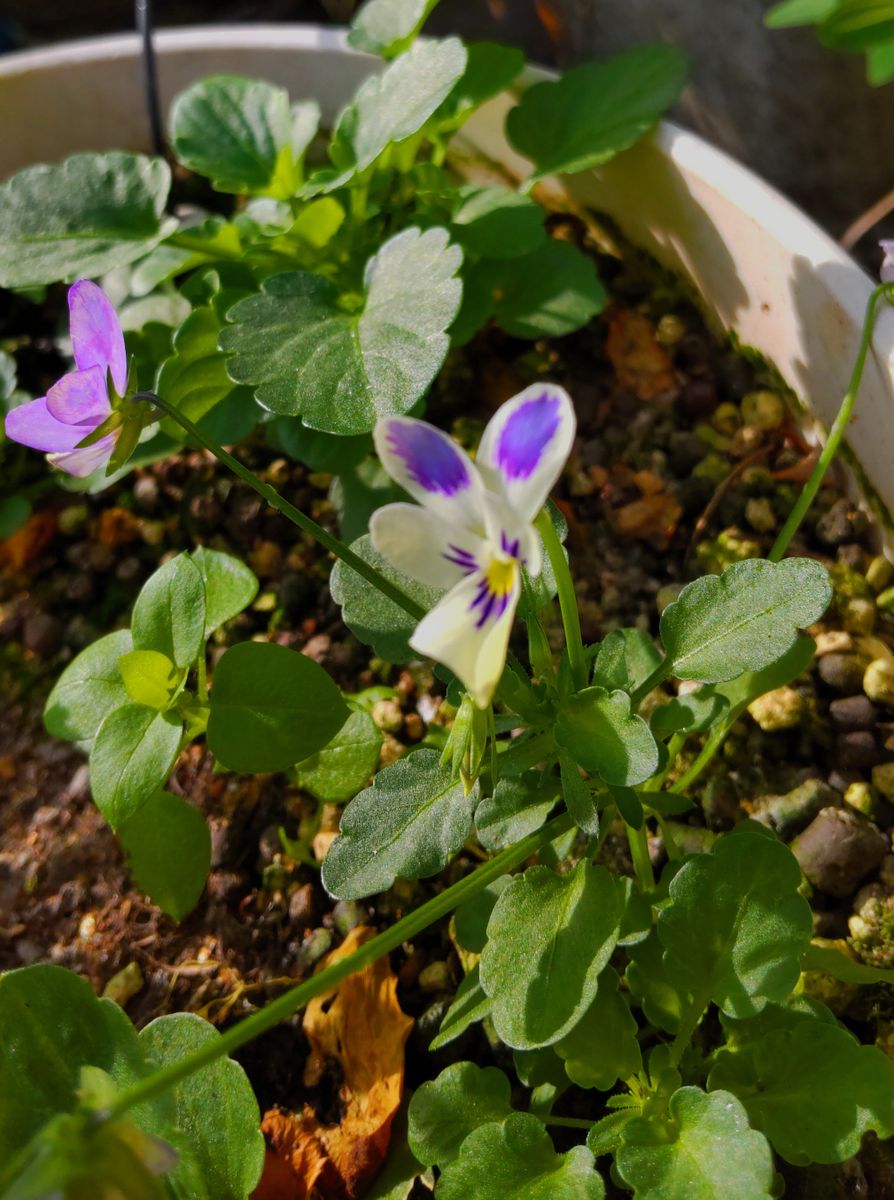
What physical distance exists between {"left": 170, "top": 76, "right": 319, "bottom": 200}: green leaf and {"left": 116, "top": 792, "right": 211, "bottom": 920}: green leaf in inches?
25.4

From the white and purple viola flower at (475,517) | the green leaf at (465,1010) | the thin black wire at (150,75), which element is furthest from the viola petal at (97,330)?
the thin black wire at (150,75)

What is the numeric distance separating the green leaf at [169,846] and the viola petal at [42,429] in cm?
31

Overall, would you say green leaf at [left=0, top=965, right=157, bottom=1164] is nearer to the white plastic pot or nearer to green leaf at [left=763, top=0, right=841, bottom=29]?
the white plastic pot

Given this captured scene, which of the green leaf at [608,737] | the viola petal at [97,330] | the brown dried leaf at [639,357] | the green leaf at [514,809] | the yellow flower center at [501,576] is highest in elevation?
the viola petal at [97,330]

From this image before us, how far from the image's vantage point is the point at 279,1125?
867 mm

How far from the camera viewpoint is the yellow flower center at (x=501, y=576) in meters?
0.55

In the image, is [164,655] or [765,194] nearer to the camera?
[164,655]

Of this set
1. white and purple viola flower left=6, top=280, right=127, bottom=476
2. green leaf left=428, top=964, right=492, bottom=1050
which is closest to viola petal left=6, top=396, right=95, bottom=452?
white and purple viola flower left=6, top=280, right=127, bottom=476

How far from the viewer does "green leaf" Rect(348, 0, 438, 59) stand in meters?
1.15

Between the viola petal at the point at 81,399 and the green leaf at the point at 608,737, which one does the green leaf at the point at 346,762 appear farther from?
the viola petal at the point at 81,399

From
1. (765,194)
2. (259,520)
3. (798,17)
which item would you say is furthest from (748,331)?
(259,520)

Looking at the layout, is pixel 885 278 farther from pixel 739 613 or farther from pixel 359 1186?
pixel 359 1186

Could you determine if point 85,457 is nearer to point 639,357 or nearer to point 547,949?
point 547,949

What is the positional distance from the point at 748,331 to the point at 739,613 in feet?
1.68
